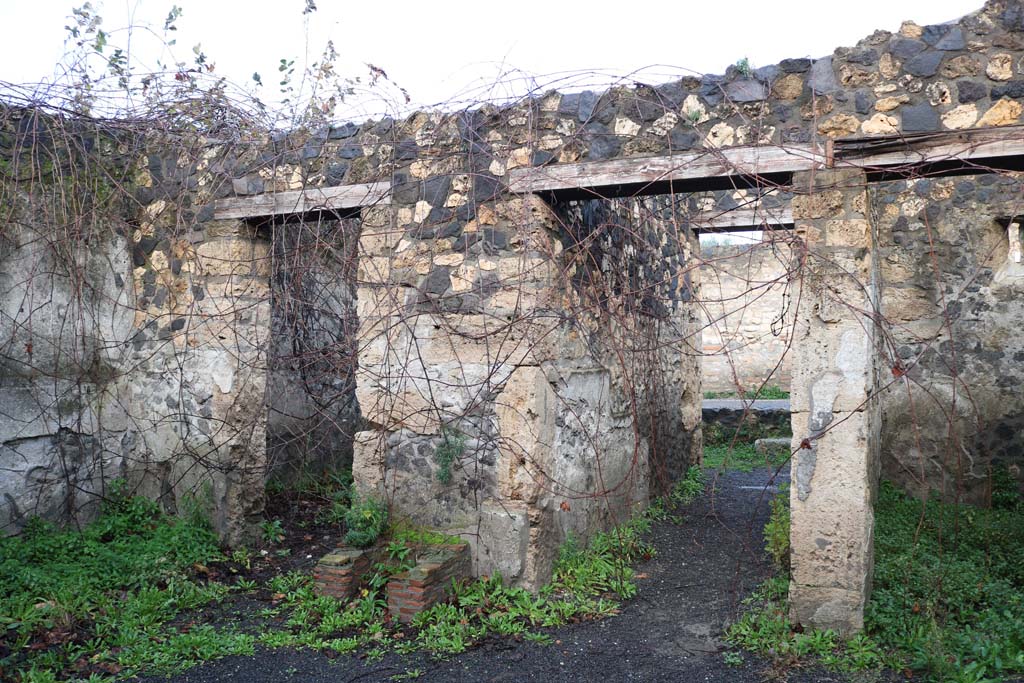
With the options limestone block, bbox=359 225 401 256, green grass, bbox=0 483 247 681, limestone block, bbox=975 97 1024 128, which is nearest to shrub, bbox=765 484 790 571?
limestone block, bbox=975 97 1024 128

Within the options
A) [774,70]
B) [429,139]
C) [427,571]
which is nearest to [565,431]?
[427,571]

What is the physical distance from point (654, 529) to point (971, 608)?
7.39ft

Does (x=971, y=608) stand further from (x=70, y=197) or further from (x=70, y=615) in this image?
(x=70, y=197)

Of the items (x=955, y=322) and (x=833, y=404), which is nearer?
(x=833, y=404)

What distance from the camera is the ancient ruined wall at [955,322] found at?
6.05 meters

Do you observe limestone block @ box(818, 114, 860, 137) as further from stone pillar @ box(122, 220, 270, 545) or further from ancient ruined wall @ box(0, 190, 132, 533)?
ancient ruined wall @ box(0, 190, 132, 533)

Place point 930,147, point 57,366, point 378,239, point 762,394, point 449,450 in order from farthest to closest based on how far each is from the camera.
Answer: point 762,394 → point 57,366 → point 378,239 → point 449,450 → point 930,147

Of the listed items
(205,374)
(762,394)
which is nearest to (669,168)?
(205,374)

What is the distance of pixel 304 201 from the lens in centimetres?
500

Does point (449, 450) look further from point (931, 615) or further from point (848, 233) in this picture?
point (931, 615)

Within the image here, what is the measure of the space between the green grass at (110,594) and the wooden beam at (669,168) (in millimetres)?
2962

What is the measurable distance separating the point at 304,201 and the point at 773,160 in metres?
2.87

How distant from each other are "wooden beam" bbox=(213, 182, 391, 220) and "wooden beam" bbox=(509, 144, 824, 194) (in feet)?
3.06

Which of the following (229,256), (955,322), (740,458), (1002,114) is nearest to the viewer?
(1002,114)
